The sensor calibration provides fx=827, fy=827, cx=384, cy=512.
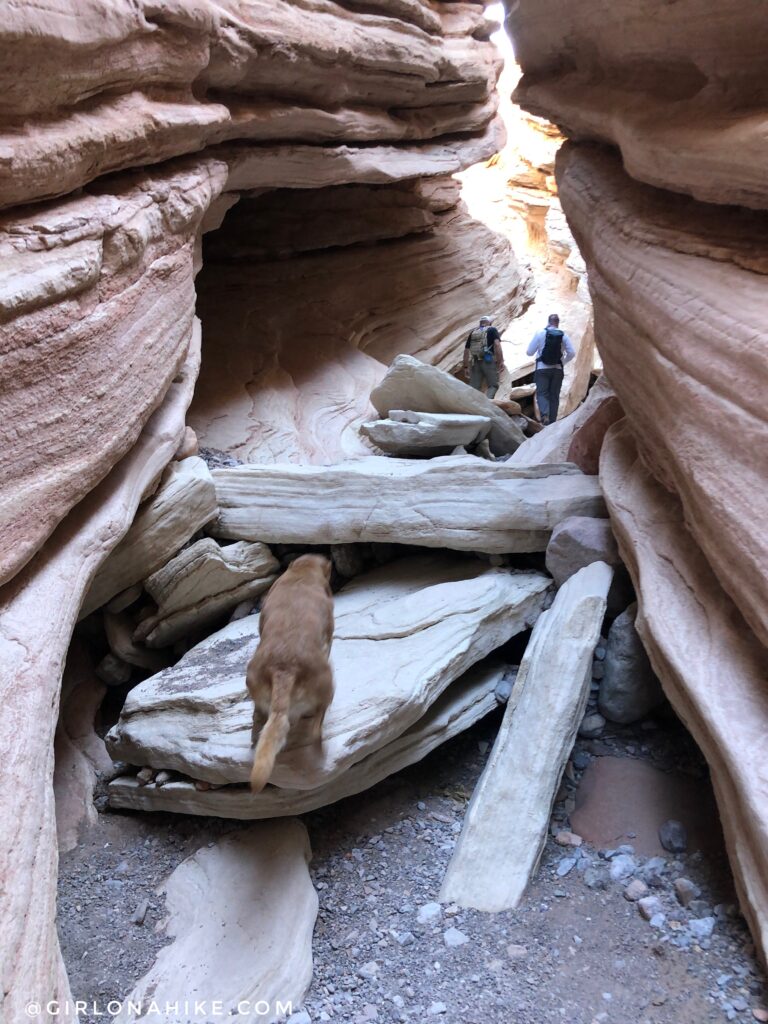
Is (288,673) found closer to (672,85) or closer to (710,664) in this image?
(710,664)

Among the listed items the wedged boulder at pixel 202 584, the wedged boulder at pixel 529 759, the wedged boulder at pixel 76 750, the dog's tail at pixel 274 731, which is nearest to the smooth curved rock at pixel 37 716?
the dog's tail at pixel 274 731

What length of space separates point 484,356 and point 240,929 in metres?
7.16

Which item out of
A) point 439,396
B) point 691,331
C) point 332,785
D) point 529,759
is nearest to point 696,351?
point 691,331

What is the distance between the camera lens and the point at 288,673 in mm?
3389

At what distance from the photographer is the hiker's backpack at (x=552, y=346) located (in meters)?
9.39

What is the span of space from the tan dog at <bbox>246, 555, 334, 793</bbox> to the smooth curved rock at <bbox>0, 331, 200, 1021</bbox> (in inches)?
29.4

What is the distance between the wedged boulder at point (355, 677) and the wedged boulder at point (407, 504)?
0.30 m

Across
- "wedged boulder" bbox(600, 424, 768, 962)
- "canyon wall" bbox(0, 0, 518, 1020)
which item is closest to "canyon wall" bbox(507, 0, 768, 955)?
"wedged boulder" bbox(600, 424, 768, 962)

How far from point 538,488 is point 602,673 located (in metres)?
1.37

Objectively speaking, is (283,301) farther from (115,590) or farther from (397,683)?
(397,683)

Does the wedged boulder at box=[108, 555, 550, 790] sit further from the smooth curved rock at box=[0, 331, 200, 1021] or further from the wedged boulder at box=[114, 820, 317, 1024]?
the smooth curved rock at box=[0, 331, 200, 1021]

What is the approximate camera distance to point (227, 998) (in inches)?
131

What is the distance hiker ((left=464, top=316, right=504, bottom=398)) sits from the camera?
948cm

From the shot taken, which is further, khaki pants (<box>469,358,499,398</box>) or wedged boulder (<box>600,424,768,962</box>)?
khaki pants (<box>469,358,499,398</box>)
